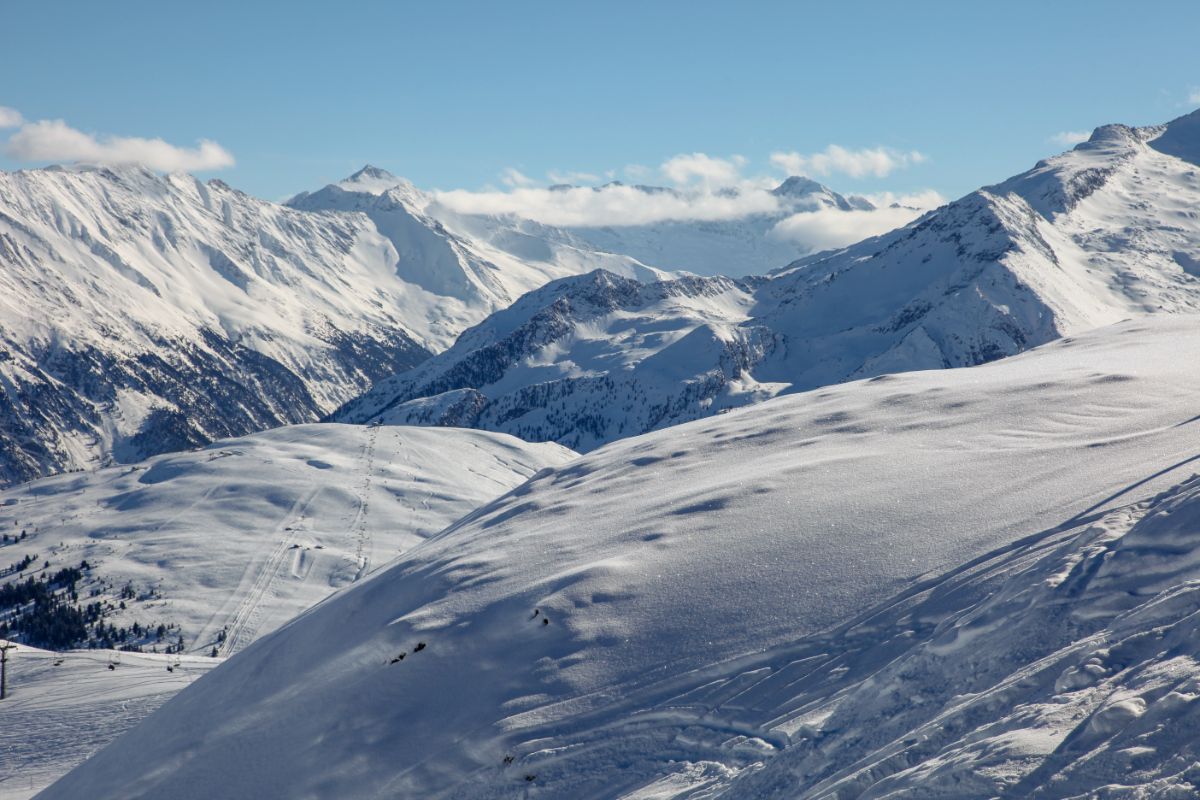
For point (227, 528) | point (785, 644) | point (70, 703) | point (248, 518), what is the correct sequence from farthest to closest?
point (248, 518) < point (227, 528) < point (70, 703) < point (785, 644)

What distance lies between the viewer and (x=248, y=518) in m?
138

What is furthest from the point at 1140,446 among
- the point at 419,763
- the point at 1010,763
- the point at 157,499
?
the point at 157,499

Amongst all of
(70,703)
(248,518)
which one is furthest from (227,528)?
(70,703)

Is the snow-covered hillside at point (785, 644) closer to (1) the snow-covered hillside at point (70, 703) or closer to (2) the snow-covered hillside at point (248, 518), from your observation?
(1) the snow-covered hillside at point (70, 703)

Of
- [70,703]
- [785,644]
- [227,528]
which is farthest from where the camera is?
[227,528]

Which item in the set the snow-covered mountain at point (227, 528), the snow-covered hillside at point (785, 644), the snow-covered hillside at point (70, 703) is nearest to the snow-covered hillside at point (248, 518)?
the snow-covered mountain at point (227, 528)

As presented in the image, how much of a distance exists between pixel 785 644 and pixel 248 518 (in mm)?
126881

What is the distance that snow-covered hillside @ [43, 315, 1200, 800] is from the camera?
17250mm

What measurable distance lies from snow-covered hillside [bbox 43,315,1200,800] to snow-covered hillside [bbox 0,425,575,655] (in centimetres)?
7256

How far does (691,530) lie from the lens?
31.5 meters

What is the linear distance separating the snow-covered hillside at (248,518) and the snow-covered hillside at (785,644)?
72.6 m

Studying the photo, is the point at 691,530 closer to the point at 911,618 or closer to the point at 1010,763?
the point at 911,618

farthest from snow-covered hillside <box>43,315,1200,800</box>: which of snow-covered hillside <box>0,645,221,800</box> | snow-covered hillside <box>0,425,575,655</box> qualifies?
snow-covered hillside <box>0,425,575,655</box>

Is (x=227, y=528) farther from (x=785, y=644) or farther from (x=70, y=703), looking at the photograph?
(x=785, y=644)
